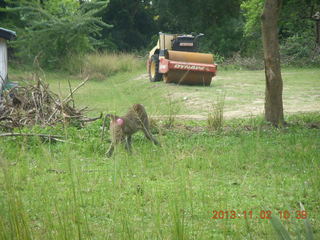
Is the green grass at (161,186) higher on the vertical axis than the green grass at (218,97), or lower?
higher

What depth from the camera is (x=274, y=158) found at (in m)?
6.36

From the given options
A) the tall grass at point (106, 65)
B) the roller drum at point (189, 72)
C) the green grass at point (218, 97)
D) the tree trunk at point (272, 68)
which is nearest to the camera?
the tree trunk at point (272, 68)

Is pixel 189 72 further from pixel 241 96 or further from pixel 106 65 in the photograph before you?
pixel 106 65

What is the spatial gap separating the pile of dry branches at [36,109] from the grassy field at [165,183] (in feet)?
1.94

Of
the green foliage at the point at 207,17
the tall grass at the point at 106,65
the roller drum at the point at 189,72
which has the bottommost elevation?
the tall grass at the point at 106,65

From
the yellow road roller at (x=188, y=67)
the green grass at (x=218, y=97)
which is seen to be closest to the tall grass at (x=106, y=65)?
the green grass at (x=218, y=97)

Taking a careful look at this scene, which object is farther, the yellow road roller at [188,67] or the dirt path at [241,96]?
the yellow road roller at [188,67]

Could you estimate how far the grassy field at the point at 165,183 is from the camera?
279cm

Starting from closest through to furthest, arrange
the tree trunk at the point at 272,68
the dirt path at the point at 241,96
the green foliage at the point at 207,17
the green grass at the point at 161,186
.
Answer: the green grass at the point at 161,186 → the tree trunk at the point at 272,68 → the dirt path at the point at 241,96 → the green foliage at the point at 207,17

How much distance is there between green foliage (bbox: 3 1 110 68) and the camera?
28328 millimetres

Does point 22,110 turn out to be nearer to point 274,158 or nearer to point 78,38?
point 274,158

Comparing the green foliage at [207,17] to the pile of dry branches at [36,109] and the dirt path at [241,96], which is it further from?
the pile of dry branches at [36,109]

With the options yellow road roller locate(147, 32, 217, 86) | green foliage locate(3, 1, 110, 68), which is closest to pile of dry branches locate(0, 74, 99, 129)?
yellow road roller locate(147, 32, 217, 86)

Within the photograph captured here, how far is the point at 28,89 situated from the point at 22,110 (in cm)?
90
